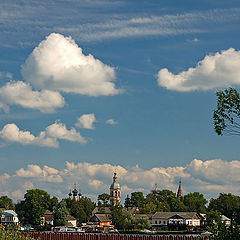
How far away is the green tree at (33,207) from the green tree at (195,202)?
3380 inches

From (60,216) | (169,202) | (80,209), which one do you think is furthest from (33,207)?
(169,202)

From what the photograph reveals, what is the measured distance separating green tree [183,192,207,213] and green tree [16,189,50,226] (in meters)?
85.8

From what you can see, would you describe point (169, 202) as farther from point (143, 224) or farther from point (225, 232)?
point (225, 232)

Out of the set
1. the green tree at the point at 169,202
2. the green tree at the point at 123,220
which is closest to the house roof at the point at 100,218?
the green tree at the point at 123,220

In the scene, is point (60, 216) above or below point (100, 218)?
above

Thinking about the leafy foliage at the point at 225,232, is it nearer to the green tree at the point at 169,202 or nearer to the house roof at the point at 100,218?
the house roof at the point at 100,218

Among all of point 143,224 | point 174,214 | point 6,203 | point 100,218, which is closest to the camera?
point 143,224

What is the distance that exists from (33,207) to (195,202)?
97.2 meters

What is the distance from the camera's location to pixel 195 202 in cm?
18675

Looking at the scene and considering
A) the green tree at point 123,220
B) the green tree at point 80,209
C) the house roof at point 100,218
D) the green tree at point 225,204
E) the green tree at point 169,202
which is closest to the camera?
the green tree at point 123,220

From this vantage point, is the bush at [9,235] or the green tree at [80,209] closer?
the bush at [9,235]

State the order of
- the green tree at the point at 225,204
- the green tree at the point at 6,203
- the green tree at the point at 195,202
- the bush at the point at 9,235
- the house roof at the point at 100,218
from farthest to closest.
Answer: the green tree at the point at 195,202, the green tree at the point at 6,203, the house roof at the point at 100,218, the green tree at the point at 225,204, the bush at the point at 9,235

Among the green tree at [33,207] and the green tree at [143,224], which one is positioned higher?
the green tree at [33,207]

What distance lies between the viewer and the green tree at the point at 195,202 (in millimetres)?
182375
